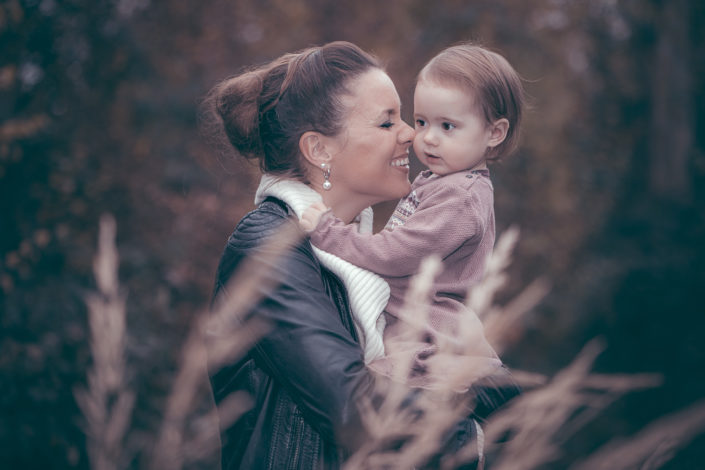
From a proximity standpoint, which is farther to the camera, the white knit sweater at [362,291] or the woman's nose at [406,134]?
the woman's nose at [406,134]

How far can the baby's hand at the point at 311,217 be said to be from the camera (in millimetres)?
1907

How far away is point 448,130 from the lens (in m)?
2.22

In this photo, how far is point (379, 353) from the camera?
188 cm

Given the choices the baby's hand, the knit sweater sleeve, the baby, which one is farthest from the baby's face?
the baby's hand

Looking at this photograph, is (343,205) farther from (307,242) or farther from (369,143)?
(307,242)

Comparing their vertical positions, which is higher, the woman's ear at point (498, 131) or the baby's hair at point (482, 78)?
the baby's hair at point (482, 78)

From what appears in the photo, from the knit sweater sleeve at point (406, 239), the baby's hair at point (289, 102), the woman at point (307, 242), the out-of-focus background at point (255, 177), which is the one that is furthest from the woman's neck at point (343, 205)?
the out-of-focus background at point (255, 177)

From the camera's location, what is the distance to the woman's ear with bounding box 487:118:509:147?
7.49 ft

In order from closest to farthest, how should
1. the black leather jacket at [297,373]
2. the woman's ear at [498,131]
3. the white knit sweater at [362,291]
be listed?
the black leather jacket at [297,373] < the white knit sweater at [362,291] < the woman's ear at [498,131]

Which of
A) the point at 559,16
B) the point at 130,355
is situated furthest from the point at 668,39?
the point at 130,355

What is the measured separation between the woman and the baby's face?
90 mm

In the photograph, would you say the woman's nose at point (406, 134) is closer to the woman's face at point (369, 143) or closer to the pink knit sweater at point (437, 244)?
the woman's face at point (369, 143)

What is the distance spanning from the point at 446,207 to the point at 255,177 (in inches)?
36.7

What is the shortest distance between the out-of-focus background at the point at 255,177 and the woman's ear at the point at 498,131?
638 mm
